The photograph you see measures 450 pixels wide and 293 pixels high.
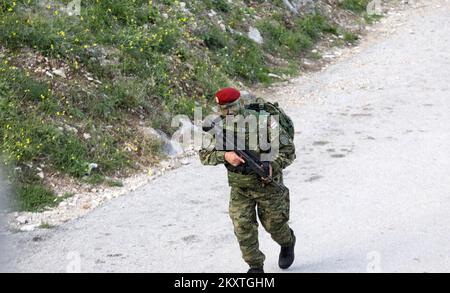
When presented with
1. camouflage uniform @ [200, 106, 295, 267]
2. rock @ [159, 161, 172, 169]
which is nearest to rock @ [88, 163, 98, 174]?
rock @ [159, 161, 172, 169]

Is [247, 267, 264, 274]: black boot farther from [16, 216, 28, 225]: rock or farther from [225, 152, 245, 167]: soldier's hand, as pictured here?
[16, 216, 28, 225]: rock

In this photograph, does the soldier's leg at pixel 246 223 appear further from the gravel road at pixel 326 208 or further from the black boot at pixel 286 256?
the gravel road at pixel 326 208

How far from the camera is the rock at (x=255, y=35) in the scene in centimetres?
1433

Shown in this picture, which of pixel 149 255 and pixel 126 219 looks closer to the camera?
pixel 149 255

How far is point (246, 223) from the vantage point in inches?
233

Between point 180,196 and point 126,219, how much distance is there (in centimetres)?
92

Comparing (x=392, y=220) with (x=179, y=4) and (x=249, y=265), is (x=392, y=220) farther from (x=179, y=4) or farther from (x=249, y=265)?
(x=179, y=4)

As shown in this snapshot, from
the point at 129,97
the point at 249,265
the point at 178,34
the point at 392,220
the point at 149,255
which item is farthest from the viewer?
the point at 178,34

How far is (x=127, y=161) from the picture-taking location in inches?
370

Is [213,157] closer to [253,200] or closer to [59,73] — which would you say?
[253,200]

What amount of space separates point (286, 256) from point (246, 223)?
693mm

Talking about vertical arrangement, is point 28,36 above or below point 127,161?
above

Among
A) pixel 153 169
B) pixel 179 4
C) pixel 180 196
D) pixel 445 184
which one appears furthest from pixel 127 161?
pixel 179 4

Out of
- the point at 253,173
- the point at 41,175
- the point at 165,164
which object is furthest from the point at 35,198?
the point at 253,173
